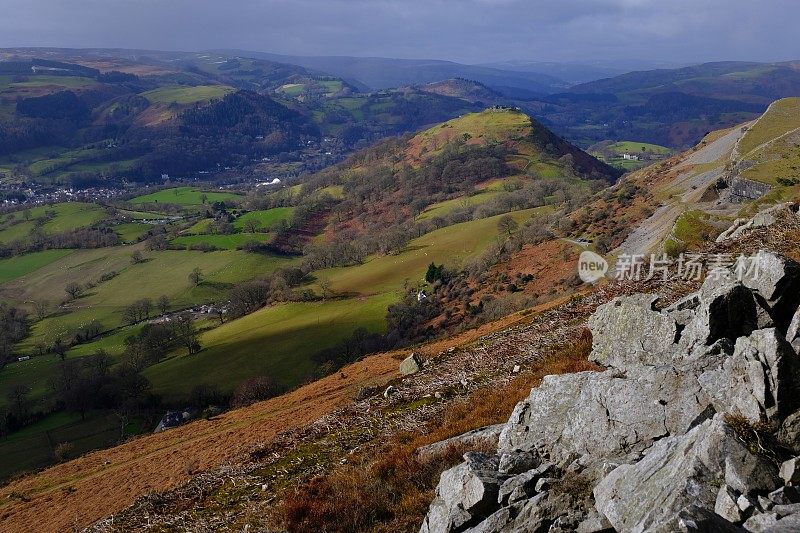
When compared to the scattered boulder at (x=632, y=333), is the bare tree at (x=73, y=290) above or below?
below

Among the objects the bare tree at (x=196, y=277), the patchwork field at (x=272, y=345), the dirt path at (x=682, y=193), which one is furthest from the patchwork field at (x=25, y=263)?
the dirt path at (x=682, y=193)

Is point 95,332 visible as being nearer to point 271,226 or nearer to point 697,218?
point 271,226

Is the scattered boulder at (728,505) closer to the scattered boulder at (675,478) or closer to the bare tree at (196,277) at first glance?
the scattered boulder at (675,478)

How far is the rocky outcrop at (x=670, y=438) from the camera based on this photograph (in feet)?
22.7

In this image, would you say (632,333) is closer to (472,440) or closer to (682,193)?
(472,440)

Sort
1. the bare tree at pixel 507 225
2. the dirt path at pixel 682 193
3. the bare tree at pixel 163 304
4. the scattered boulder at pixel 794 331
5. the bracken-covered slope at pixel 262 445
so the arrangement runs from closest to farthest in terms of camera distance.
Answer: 1. the scattered boulder at pixel 794 331
2. the bracken-covered slope at pixel 262 445
3. the dirt path at pixel 682 193
4. the bare tree at pixel 507 225
5. the bare tree at pixel 163 304

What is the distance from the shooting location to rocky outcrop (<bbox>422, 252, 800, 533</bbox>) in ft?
22.7

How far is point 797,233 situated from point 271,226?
155220 millimetres

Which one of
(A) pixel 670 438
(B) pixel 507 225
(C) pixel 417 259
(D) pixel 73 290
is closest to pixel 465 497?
(A) pixel 670 438

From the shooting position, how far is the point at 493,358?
22891mm


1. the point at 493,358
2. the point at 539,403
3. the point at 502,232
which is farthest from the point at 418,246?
the point at 539,403

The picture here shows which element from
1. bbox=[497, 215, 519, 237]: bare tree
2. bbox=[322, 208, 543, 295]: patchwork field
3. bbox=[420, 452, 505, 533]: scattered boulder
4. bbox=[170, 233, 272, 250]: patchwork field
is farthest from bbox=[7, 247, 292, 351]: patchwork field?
bbox=[420, 452, 505, 533]: scattered boulder

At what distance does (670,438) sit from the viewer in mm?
8328

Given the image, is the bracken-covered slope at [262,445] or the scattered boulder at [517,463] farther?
the bracken-covered slope at [262,445]
